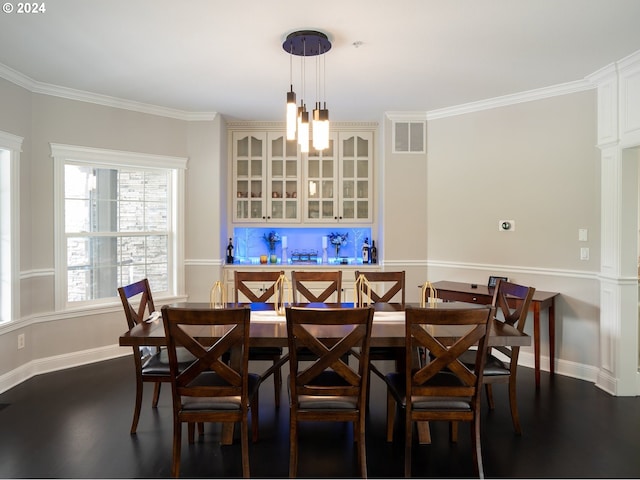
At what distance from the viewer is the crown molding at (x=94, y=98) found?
3.65m

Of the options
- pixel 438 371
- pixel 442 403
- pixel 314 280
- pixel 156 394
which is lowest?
pixel 156 394

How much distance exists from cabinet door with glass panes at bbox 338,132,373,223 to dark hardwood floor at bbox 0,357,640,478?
247cm

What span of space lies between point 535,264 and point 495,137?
1.37 meters

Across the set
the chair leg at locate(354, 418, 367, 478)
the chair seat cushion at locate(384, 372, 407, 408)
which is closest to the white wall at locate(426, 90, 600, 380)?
the chair seat cushion at locate(384, 372, 407, 408)

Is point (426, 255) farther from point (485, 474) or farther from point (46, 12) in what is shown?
point (46, 12)

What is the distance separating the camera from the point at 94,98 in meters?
4.22

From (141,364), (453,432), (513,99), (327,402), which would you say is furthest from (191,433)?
(513,99)

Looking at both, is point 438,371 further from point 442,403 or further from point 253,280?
point 253,280

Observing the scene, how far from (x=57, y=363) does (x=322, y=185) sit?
11.3 ft

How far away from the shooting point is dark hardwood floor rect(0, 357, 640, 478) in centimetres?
236

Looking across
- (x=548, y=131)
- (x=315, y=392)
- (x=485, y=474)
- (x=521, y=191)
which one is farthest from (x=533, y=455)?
(x=548, y=131)

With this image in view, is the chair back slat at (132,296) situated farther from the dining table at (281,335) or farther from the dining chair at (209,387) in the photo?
the dining chair at (209,387)

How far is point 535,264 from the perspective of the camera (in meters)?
4.15

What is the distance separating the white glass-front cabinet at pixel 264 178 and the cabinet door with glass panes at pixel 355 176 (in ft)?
1.92
